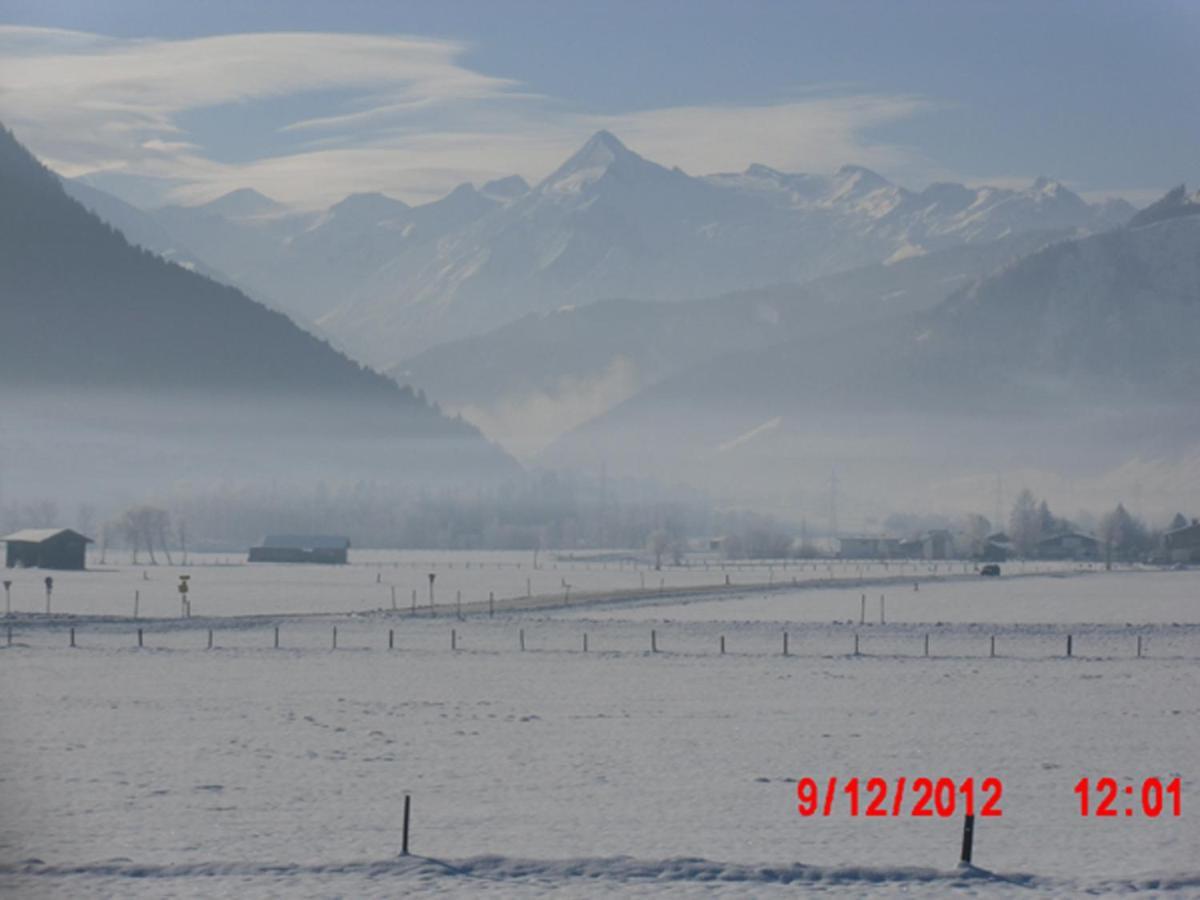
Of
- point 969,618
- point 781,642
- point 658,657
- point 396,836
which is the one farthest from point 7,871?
point 969,618

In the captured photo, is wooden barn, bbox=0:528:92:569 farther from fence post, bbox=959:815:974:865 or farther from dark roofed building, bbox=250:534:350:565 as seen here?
fence post, bbox=959:815:974:865

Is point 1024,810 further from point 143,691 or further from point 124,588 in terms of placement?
point 124,588

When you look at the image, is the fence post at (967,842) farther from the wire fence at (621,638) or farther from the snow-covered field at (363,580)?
the snow-covered field at (363,580)

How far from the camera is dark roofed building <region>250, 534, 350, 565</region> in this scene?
17750cm

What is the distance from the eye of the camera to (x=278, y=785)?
35312 mm

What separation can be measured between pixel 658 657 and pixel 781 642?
345 inches

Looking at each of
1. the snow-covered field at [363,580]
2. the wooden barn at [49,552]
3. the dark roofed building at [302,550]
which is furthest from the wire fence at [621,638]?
the dark roofed building at [302,550]

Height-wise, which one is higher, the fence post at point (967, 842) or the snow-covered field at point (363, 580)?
the snow-covered field at point (363, 580)

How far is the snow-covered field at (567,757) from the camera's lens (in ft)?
93.7
